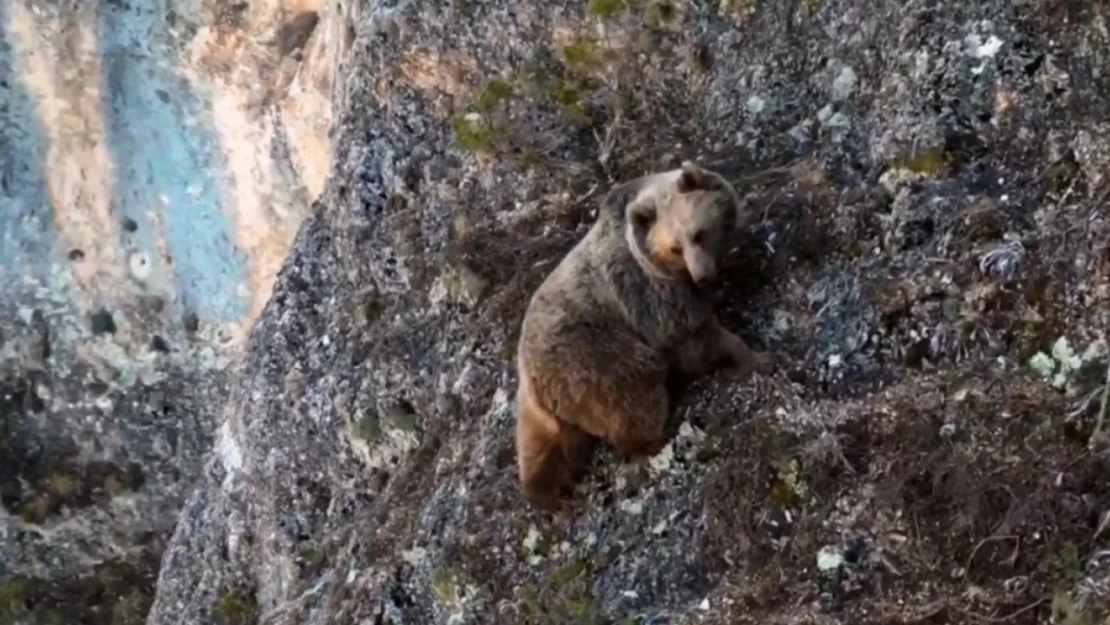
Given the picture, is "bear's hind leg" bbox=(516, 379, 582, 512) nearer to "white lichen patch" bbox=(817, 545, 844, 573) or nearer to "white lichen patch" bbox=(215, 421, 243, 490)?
"white lichen patch" bbox=(817, 545, 844, 573)

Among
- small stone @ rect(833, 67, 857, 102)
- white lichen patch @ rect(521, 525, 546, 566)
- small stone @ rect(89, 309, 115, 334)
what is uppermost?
small stone @ rect(833, 67, 857, 102)

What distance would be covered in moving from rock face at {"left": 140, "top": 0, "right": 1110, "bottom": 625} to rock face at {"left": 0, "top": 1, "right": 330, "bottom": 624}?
7.71 meters

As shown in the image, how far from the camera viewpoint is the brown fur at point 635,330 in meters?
5.03

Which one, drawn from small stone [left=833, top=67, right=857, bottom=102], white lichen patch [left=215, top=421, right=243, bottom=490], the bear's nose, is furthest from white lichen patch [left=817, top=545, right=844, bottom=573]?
white lichen patch [left=215, top=421, right=243, bottom=490]

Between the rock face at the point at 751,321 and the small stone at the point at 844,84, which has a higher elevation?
the small stone at the point at 844,84

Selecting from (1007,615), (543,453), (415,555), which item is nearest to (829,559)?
(1007,615)

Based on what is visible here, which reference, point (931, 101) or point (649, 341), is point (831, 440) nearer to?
point (649, 341)

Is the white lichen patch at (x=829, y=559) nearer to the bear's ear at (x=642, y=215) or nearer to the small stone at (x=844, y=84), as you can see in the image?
the bear's ear at (x=642, y=215)

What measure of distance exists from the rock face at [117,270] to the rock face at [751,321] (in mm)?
7713

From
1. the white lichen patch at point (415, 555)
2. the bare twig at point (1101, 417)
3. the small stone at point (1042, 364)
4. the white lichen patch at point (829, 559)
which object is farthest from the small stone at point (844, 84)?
the white lichen patch at point (415, 555)

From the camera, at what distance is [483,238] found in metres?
7.10

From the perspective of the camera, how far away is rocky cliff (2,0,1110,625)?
4484 millimetres

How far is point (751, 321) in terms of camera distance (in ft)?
17.5

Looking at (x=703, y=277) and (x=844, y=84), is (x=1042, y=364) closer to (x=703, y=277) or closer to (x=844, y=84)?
(x=703, y=277)
